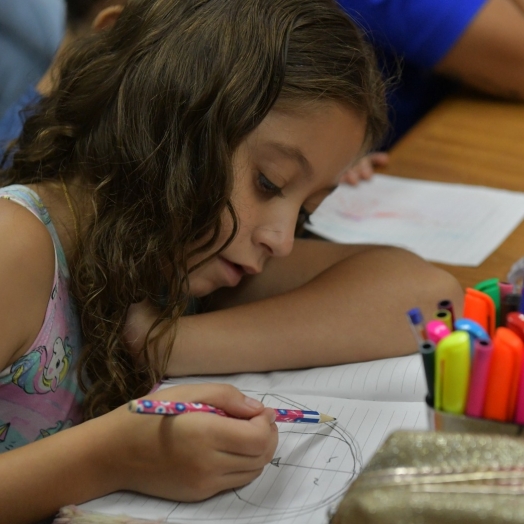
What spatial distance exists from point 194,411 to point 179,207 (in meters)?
0.23

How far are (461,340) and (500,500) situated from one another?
10 cm

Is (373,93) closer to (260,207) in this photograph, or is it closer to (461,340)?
(260,207)

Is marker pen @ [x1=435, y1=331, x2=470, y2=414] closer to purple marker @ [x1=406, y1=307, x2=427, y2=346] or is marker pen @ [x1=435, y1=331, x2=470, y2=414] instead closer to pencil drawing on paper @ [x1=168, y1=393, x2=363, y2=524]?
purple marker @ [x1=406, y1=307, x2=427, y2=346]

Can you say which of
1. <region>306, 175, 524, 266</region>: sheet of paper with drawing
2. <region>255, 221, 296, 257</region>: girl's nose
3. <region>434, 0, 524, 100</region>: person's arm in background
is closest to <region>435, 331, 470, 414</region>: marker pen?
<region>255, 221, 296, 257</region>: girl's nose

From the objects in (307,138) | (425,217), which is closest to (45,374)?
(307,138)

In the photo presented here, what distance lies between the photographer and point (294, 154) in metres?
0.81

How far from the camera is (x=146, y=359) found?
2.72 feet

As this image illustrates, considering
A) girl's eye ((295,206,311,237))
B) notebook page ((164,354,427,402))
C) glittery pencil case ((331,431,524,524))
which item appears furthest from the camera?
girl's eye ((295,206,311,237))

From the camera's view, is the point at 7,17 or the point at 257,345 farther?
the point at 7,17

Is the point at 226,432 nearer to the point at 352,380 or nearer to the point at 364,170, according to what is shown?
the point at 352,380

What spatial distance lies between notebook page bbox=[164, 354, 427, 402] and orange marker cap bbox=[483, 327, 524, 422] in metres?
0.25

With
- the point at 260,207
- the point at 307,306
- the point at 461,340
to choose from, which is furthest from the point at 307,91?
the point at 461,340

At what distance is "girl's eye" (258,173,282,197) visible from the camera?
813 mm

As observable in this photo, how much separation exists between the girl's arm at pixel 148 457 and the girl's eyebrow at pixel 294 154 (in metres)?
0.26
